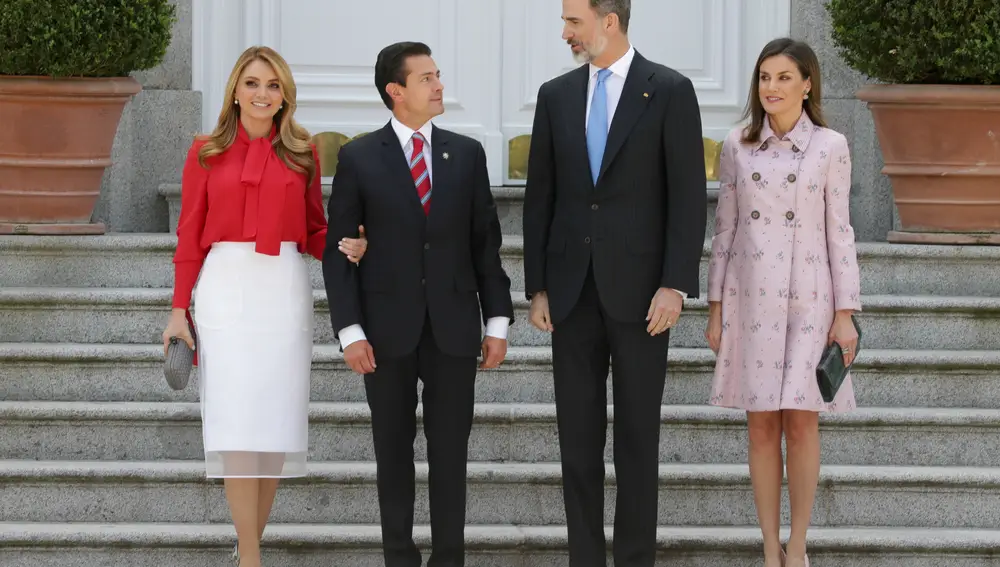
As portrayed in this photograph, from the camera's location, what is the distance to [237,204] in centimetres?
388

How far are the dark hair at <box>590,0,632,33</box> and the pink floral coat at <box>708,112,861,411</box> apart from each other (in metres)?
0.51

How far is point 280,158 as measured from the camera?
13.0 feet

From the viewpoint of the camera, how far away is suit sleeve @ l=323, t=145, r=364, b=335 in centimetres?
380

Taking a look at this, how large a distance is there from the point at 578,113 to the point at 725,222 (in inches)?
20.9

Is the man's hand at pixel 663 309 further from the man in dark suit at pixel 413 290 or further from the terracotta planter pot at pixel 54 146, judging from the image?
the terracotta planter pot at pixel 54 146

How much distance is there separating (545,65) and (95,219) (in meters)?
1.98

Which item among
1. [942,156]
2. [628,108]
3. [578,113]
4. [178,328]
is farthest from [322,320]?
[942,156]

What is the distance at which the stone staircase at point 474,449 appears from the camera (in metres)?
4.34

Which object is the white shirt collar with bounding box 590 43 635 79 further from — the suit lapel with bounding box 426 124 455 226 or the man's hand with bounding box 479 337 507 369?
the man's hand with bounding box 479 337 507 369

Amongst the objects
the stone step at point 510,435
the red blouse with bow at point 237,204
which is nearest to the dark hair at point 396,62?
the red blouse with bow at point 237,204

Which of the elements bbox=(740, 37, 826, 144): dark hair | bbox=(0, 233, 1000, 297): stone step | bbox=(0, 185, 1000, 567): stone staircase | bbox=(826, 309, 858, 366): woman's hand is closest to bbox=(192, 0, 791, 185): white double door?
bbox=(0, 233, 1000, 297): stone step

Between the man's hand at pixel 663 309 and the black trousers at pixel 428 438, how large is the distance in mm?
496

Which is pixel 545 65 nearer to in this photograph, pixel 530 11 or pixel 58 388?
pixel 530 11

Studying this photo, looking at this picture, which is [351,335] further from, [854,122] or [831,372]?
[854,122]
